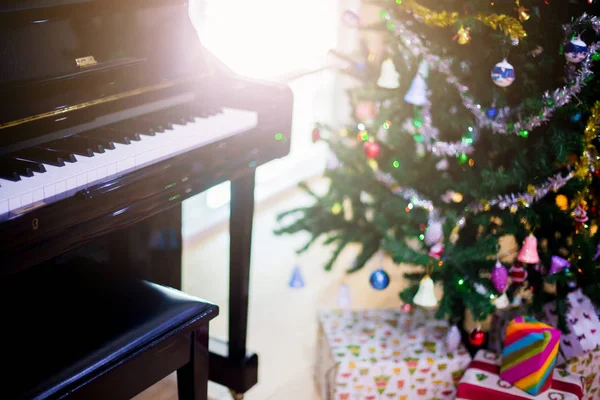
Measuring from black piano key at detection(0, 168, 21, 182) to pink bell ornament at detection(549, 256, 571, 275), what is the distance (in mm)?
1385

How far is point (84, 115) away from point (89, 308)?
0.37 metres

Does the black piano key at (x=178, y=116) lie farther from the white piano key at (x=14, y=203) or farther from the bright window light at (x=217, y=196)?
the bright window light at (x=217, y=196)

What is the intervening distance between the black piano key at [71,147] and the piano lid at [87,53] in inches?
2.2

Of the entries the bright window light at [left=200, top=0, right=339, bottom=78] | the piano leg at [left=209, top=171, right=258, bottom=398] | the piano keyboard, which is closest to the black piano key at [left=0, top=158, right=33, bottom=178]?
the piano keyboard

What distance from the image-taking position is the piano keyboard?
1.16m

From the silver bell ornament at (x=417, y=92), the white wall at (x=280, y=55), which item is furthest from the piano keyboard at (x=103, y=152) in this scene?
the white wall at (x=280, y=55)

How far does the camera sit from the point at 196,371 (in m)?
1.49

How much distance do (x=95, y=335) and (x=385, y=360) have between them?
2.94 ft

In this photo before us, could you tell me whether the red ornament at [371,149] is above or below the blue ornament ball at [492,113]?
below

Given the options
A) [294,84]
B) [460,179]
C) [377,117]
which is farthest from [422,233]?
[294,84]

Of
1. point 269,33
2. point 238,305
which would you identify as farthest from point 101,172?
point 269,33

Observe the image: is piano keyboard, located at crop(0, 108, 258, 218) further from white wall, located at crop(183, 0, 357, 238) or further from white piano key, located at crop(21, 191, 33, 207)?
white wall, located at crop(183, 0, 357, 238)

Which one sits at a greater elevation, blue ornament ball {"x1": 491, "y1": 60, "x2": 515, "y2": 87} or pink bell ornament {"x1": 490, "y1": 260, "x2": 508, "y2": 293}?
blue ornament ball {"x1": 491, "y1": 60, "x2": 515, "y2": 87}

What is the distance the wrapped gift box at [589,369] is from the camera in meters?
1.93
